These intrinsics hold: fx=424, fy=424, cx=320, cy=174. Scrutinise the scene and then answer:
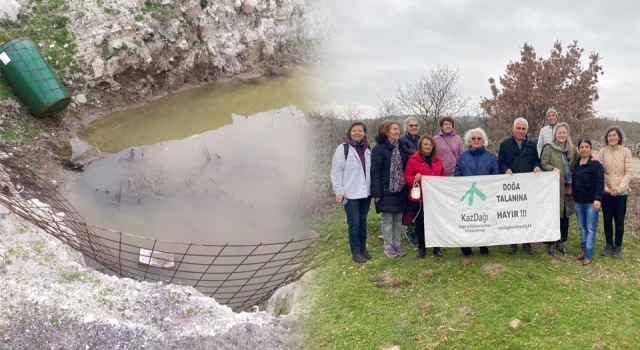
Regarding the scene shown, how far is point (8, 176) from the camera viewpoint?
8141 millimetres

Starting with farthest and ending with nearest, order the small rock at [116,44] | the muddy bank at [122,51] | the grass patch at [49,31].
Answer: the small rock at [116,44] → the grass patch at [49,31] → the muddy bank at [122,51]

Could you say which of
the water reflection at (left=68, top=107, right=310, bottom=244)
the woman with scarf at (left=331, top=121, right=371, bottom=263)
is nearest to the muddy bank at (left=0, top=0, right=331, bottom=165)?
the water reflection at (left=68, top=107, right=310, bottom=244)

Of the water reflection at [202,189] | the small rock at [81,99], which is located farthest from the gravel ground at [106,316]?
the small rock at [81,99]

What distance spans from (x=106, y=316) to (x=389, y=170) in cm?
361

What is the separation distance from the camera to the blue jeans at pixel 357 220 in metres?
5.38

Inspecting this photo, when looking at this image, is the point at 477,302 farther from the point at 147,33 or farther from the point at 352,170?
the point at 147,33

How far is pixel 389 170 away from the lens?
527 centimetres

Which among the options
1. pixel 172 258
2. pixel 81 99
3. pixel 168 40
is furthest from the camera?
pixel 168 40

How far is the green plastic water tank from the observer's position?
1112cm

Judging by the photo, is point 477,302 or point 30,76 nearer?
point 477,302

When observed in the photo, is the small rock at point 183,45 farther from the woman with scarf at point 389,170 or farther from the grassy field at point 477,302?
the woman with scarf at point 389,170

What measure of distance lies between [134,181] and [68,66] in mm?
6016

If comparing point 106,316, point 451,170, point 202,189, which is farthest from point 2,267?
point 451,170

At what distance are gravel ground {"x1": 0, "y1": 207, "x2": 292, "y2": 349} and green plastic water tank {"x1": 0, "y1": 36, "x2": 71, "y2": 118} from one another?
7.36 metres
